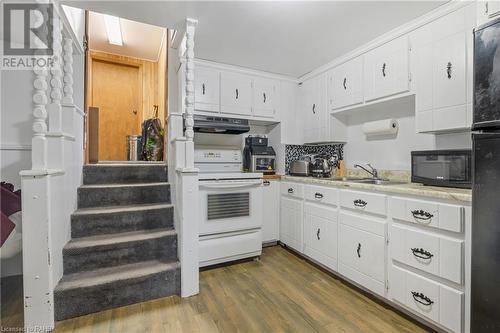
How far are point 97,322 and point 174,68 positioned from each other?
2602 millimetres

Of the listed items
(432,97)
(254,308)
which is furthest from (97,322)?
(432,97)

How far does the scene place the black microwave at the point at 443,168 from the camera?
1.54m

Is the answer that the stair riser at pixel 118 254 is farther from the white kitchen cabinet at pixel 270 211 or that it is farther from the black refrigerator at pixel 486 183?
the black refrigerator at pixel 486 183

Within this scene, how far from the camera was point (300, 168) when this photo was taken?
2965 millimetres

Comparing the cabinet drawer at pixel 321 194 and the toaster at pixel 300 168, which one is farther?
the toaster at pixel 300 168

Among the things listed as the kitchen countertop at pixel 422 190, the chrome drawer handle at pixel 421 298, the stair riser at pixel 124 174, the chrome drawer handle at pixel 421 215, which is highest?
the stair riser at pixel 124 174

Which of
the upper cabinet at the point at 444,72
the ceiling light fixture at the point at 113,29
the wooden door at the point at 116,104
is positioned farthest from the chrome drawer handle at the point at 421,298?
the wooden door at the point at 116,104

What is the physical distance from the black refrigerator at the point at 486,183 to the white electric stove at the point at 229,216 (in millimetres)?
1808

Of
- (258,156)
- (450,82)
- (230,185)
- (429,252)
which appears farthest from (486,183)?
(258,156)

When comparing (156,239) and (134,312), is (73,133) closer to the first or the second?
(156,239)

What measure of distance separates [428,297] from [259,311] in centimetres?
109

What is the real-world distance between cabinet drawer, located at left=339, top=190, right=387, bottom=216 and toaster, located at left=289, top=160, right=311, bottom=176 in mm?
778

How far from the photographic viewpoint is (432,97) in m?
1.86

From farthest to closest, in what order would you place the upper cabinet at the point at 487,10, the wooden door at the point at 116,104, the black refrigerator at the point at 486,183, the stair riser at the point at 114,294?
the wooden door at the point at 116,104 < the stair riser at the point at 114,294 < the upper cabinet at the point at 487,10 < the black refrigerator at the point at 486,183
